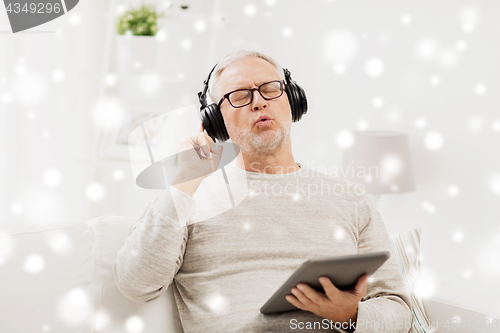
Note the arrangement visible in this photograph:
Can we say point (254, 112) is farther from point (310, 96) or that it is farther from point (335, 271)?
point (310, 96)

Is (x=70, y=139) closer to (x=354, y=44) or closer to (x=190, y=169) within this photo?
(x=190, y=169)

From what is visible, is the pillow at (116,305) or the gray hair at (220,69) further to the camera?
the gray hair at (220,69)

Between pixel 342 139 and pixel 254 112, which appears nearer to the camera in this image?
pixel 254 112

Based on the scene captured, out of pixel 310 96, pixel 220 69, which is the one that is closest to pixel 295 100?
pixel 220 69

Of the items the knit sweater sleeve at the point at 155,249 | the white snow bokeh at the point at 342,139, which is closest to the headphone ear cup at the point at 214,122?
the knit sweater sleeve at the point at 155,249

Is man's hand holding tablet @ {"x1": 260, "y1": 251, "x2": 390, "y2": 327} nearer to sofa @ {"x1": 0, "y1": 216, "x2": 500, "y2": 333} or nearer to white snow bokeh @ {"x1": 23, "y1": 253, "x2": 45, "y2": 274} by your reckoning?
sofa @ {"x1": 0, "y1": 216, "x2": 500, "y2": 333}

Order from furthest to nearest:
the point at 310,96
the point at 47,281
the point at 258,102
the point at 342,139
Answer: the point at 310,96
the point at 342,139
the point at 258,102
the point at 47,281

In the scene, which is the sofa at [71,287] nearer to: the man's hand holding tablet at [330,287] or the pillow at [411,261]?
the man's hand holding tablet at [330,287]

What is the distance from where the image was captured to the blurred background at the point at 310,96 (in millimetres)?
1533

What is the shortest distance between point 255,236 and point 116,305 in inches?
13.9

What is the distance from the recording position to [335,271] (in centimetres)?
73

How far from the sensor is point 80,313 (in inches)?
35.0

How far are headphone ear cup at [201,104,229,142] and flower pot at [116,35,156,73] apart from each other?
89 cm

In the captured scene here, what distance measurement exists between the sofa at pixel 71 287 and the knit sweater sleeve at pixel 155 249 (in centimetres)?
6
